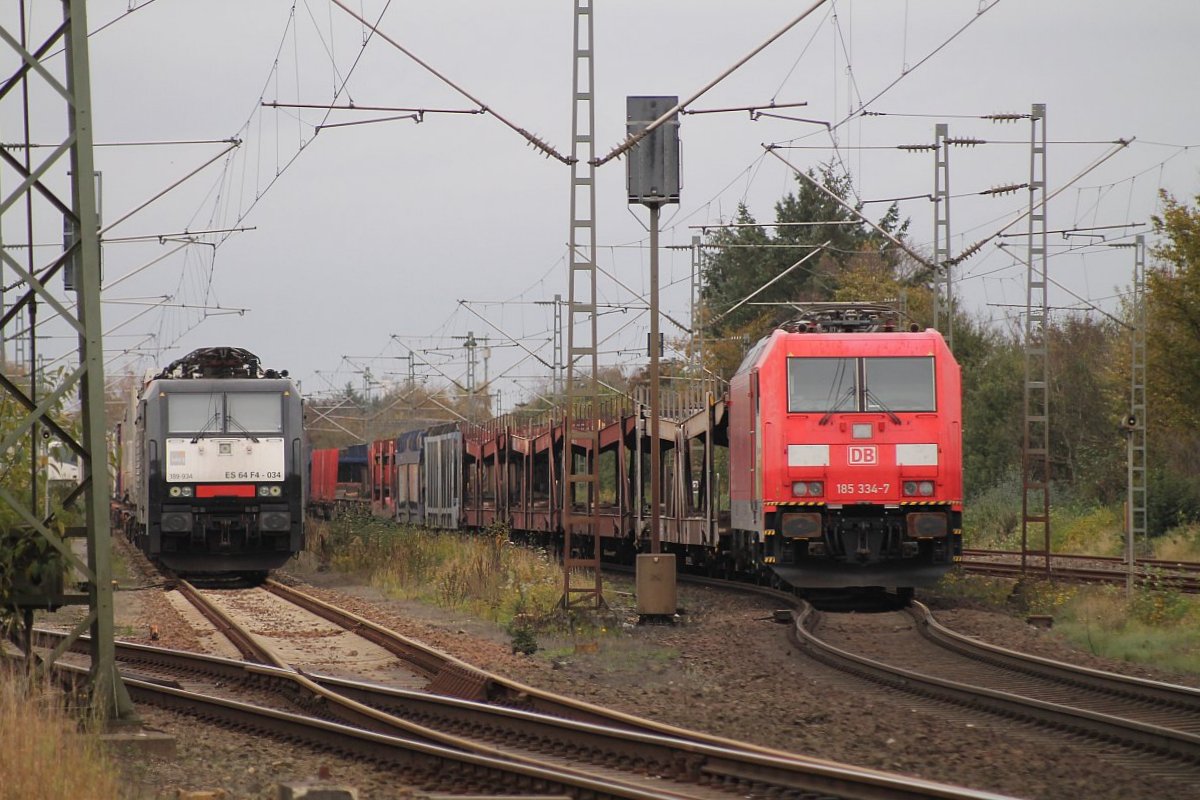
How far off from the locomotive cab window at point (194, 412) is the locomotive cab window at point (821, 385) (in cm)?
1039

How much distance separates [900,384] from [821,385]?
1065 mm

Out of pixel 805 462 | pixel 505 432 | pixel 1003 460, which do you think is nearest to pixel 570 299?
pixel 805 462

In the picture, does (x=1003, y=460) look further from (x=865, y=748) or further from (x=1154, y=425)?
(x=865, y=748)

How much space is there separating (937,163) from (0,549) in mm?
20682

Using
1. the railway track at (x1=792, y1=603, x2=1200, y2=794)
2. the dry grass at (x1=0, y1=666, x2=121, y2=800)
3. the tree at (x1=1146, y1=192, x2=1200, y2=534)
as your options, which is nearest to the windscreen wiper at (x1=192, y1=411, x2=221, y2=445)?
the railway track at (x1=792, y1=603, x2=1200, y2=794)

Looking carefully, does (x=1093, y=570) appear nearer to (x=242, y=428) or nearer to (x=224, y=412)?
(x=242, y=428)

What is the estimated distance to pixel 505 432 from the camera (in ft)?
131

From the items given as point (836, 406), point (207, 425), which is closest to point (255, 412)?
point (207, 425)

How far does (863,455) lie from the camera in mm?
20297

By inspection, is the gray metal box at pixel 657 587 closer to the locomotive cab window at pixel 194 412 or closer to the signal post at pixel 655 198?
the signal post at pixel 655 198

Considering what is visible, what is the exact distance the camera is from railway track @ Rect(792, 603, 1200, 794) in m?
9.91

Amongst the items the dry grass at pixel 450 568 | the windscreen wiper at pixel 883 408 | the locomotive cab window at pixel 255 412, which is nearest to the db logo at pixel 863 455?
the windscreen wiper at pixel 883 408

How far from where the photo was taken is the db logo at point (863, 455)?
20281mm

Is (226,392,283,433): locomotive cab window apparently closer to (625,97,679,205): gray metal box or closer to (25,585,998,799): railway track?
(625,97,679,205): gray metal box
